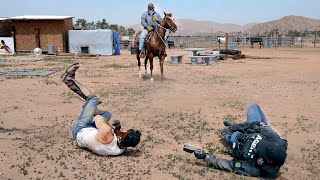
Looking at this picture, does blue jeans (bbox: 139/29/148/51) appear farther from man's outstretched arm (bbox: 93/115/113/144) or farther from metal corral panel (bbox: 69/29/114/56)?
metal corral panel (bbox: 69/29/114/56)

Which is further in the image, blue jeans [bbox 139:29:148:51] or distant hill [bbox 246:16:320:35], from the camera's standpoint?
distant hill [bbox 246:16:320:35]

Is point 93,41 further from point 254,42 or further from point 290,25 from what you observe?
point 290,25

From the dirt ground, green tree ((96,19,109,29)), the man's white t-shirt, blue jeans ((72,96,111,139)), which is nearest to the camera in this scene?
the dirt ground

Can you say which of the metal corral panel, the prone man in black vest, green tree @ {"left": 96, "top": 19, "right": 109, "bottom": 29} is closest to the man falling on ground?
the prone man in black vest

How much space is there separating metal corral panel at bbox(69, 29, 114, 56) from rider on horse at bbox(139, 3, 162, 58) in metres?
14.4

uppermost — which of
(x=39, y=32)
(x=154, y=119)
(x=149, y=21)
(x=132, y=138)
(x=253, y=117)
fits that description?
(x=39, y=32)

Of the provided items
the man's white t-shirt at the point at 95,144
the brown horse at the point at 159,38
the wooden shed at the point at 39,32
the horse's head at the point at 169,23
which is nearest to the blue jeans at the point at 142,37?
the brown horse at the point at 159,38

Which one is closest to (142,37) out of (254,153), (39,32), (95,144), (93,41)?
(95,144)

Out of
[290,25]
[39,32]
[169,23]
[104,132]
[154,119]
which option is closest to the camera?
[104,132]

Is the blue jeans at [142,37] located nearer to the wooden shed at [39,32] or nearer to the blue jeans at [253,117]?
the blue jeans at [253,117]

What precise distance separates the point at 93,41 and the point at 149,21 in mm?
15135

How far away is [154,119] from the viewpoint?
24.7 ft

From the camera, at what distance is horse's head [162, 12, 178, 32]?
12.1 m

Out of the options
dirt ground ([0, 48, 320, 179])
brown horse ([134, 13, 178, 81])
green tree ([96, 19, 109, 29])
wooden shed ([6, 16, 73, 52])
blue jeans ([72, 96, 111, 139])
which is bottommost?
dirt ground ([0, 48, 320, 179])
